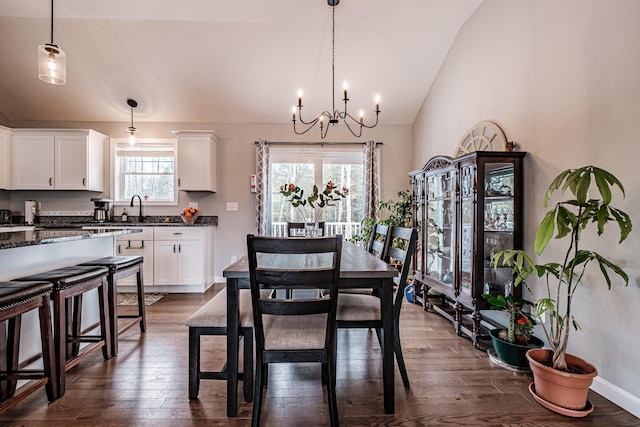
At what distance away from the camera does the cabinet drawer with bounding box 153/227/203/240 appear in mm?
4090

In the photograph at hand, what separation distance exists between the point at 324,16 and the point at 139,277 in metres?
3.17

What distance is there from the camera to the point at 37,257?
2025 mm

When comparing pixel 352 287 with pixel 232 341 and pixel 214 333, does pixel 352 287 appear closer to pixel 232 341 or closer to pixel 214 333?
pixel 232 341

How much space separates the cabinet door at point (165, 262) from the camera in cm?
408

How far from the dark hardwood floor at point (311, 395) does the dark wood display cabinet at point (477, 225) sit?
42 centimetres

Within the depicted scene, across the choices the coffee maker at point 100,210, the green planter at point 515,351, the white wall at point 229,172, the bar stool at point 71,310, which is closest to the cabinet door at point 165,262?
the white wall at point 229,172

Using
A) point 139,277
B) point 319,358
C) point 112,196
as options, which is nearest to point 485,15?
point 319,358

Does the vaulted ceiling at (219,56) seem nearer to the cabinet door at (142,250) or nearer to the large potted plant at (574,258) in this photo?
the cabinet door at (142,250)

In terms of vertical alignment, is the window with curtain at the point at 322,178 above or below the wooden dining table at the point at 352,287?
above

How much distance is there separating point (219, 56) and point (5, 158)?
3260 millimetres

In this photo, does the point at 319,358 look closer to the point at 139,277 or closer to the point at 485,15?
the point at 139,277

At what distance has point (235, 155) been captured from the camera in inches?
182

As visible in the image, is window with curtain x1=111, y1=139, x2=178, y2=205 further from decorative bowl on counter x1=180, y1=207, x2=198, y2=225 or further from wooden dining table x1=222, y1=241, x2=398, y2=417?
wooden dining table x1=222, y1=241, x2=398, y2=417

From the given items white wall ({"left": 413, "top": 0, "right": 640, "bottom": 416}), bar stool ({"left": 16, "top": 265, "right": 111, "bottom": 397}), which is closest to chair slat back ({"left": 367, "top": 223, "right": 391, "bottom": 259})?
white wall ({"left": 413, "top": 0, "right": 640, "bottom": 416})
